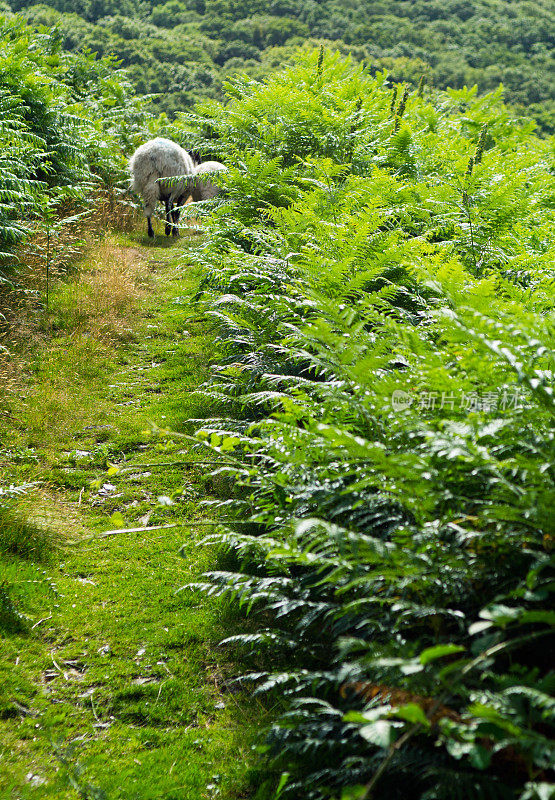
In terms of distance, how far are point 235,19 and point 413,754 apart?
5142 cm

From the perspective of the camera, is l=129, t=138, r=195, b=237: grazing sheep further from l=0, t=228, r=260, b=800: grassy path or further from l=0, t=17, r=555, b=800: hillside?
l=0, t=228, r=260, b=800: grassy path

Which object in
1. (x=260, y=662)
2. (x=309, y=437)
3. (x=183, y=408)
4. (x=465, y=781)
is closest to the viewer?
(x=465, y=781)

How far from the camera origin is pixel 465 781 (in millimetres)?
1796

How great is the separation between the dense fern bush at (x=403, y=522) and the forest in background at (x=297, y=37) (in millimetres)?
27116

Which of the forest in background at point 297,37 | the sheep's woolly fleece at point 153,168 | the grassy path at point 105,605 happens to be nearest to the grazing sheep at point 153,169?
the sheep's woolly fleece at point 153,168

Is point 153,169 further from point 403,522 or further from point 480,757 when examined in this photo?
point 480,757

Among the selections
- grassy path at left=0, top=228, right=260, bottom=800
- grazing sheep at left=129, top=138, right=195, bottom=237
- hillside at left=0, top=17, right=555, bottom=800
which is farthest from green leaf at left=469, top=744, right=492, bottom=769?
grazing sheep at left=129, top=138, right=195, bottom=237

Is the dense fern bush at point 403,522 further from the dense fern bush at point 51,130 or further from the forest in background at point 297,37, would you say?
the forest in background at point 297,37

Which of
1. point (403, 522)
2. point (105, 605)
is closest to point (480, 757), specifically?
point (403, 522)

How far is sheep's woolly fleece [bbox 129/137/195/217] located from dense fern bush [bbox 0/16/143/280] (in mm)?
721

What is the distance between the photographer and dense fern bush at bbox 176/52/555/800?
72.3 inches

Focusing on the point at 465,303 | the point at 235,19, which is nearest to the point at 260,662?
the point at 465,303

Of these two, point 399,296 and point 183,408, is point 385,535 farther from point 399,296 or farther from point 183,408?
point 183,408

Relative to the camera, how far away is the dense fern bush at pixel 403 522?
184 cm
